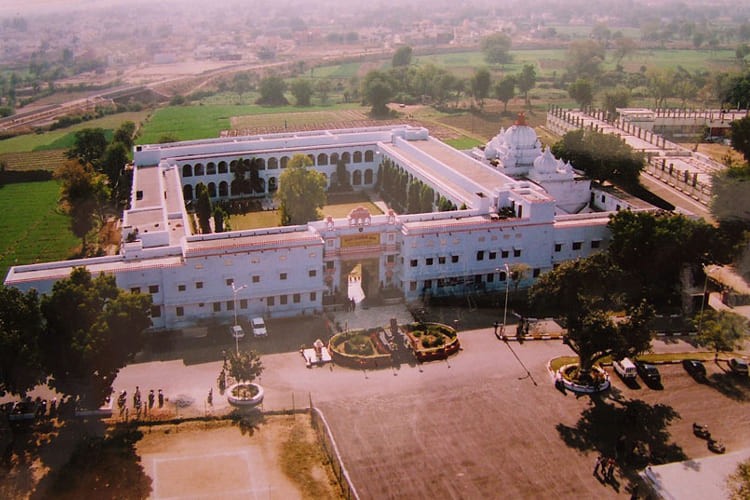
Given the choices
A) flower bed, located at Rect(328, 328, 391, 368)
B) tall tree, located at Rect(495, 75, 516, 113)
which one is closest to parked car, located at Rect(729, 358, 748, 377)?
flower bed, located at Rect(328, 328, 391, 368)

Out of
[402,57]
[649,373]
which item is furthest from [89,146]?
[402,57]

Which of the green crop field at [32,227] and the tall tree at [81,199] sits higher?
the tall tree at [81,199]

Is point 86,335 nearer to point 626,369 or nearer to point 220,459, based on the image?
point 220,459

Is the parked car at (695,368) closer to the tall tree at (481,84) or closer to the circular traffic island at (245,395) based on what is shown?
the circular traffic island at (245,395)

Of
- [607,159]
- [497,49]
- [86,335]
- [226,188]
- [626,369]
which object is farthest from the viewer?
[497,49]

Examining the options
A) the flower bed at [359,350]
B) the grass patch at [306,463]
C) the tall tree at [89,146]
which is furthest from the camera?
the tall tree at [89,146]

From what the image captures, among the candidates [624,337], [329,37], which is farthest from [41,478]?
[329,37]

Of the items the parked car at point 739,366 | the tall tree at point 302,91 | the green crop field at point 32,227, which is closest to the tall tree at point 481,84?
the tall tree at point 302,91
